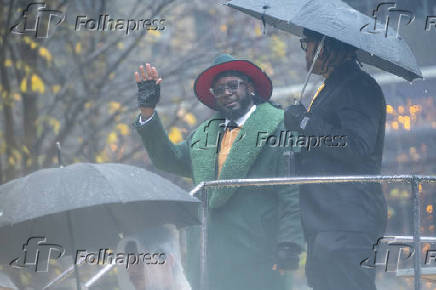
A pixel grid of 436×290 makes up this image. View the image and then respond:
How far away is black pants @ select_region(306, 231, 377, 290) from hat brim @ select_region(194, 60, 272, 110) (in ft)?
4.03

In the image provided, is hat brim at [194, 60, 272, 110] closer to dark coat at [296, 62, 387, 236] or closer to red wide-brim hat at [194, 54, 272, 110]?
red wide-brim hat at [194, 54, 272, 110]

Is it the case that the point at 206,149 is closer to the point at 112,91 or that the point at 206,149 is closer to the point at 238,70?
the point at 238,70

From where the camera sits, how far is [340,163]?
4.00 m

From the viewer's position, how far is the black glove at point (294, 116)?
382 cm

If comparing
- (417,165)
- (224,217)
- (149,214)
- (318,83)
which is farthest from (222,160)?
(318,83)

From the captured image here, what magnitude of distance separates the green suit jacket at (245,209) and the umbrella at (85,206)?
448 mm

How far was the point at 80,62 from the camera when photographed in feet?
26.0

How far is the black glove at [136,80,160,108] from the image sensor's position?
4.41 m

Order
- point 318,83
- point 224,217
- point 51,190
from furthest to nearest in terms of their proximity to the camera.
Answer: point 318,83
point 224,217
point 51,190

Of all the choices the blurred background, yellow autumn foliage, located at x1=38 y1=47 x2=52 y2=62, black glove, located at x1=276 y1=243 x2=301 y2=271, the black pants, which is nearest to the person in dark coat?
the black pants

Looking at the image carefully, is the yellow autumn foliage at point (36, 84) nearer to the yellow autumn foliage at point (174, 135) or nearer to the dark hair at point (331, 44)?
the yellow autumn foliage at point (174, 135)

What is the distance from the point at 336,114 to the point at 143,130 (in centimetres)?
122

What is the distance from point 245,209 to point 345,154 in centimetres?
91

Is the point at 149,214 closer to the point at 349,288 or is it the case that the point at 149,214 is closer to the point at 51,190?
the point at 51,190
